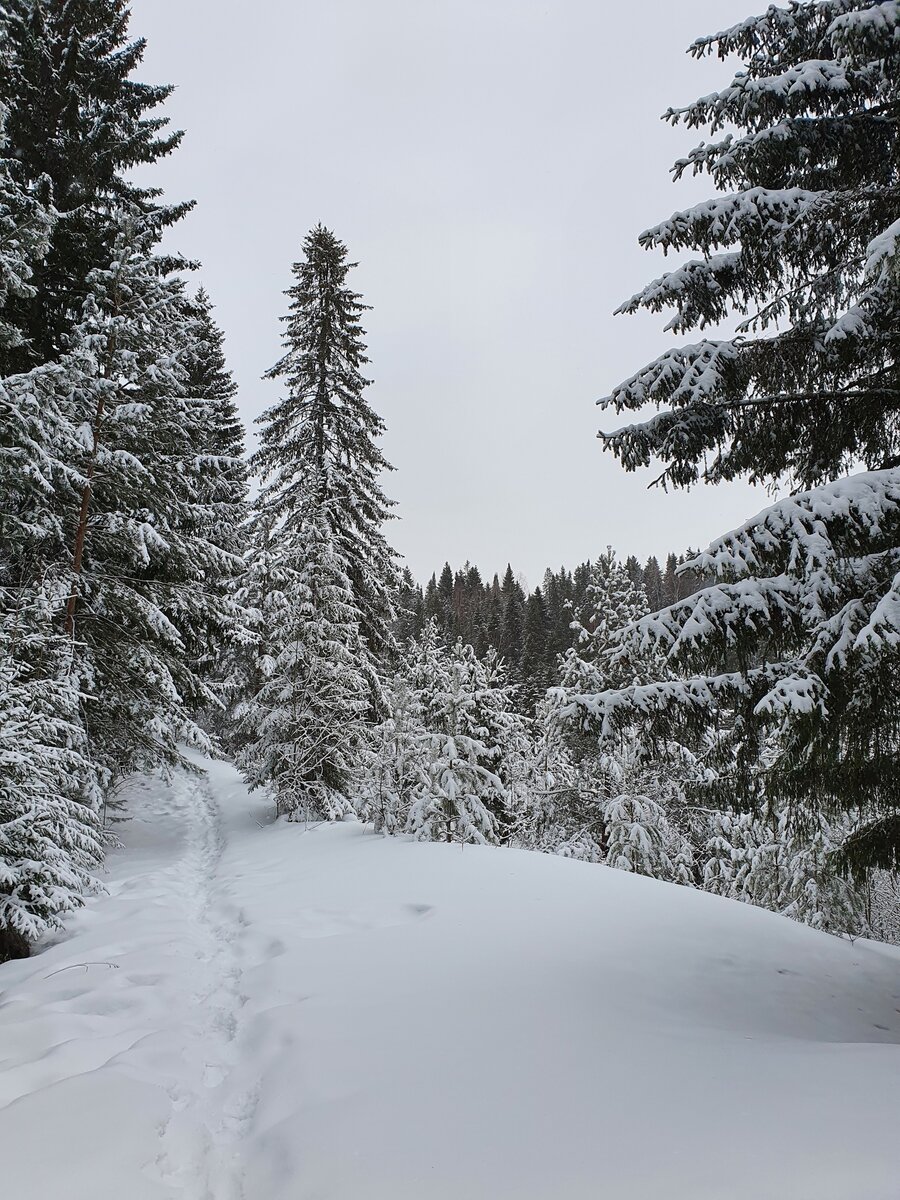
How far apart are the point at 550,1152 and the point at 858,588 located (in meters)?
3.64

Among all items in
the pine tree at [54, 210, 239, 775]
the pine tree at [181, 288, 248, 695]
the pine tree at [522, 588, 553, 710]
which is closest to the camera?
the pine tree at [54, 210, 239, 775]

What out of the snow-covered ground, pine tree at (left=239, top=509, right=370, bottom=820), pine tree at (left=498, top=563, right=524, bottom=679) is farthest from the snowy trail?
pine tree at (left=498, top=563, right=524, bottom=679)

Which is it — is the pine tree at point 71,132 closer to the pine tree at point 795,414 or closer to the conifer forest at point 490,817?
the conifer forest at point 490,817

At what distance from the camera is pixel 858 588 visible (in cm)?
400

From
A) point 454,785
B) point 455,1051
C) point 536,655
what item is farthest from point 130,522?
point 536,655

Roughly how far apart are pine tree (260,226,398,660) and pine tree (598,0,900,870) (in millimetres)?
11812

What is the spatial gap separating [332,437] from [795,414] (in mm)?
13810

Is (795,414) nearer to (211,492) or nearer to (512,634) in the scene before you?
(211,492)

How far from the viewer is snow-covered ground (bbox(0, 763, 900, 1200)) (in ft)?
8.49

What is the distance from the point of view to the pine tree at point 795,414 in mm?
3822

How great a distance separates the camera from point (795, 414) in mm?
4863

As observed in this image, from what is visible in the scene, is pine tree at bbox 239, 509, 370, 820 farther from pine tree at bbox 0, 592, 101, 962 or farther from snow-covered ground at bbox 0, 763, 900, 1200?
pine tree at bbox 0, 592, 101, 962

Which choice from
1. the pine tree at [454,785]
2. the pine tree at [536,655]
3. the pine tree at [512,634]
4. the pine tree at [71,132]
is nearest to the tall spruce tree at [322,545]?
the pine tree at [454,785]

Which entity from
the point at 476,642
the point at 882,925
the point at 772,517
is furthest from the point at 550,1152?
the point at 476,642
